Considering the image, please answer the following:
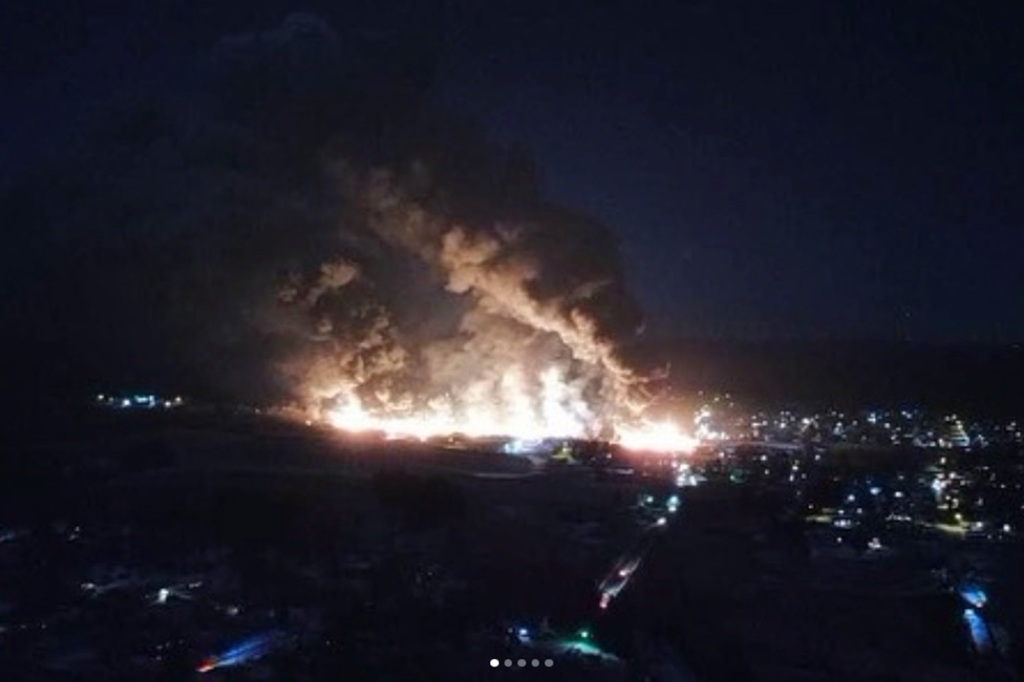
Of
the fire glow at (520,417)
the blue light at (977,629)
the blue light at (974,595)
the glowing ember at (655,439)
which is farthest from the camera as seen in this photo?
the fire glow at (520,417)

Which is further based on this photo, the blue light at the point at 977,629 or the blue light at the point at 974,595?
the blue light at the point at 974,595

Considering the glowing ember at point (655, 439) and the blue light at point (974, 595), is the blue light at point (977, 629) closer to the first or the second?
the blue light at point (974, 595)

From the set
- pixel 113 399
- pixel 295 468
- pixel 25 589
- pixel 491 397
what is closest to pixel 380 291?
pixel 491 397

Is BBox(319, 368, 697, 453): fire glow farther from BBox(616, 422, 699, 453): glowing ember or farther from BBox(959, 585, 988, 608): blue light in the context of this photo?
BBox(959, 585, 988, 608): blue light

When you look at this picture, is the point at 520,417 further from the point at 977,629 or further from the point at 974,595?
the point at 977,629

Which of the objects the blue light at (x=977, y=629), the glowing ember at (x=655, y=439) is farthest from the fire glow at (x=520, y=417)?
the blue light at (x=977, y=629)

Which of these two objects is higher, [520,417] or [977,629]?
[520,417]

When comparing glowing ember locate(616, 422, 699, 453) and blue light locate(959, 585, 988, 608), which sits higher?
glowing ember locate(616, 422, 699, 453)

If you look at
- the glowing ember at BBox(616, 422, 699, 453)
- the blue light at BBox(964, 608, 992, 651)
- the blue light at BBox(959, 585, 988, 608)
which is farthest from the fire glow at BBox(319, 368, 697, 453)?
the blue light at BBox(964, 608, 992, 651)

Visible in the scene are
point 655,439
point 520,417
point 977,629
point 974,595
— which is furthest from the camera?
point 655,439

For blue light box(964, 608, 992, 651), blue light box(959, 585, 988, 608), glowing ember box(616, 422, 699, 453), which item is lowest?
blue light box(964, 608, 992, 651)

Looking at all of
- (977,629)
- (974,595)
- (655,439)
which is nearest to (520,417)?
(655,439)

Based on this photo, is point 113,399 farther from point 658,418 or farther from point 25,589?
point 25,589
